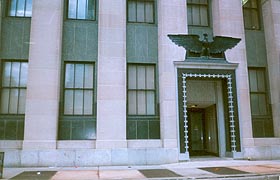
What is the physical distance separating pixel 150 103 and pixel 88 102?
359 centimetres

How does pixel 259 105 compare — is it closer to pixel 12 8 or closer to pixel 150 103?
pixel 150 103

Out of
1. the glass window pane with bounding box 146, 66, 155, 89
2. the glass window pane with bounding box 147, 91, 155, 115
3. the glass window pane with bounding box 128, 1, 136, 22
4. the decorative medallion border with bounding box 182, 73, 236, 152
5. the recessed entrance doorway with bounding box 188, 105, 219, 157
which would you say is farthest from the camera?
the recessed entrance doorway with bounding box 188, 105, 219, 157

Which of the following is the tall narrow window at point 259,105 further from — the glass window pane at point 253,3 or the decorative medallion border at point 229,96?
the glass window pane at point 253,3

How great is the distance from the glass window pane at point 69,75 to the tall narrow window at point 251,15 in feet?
38.6

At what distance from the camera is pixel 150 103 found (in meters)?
16.2

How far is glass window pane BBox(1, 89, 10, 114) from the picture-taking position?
1509 centimetres

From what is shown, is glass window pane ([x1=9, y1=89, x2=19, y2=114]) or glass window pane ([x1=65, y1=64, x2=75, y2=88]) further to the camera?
glass window pane ([x1=65, y1=64, x2=75, y2=88])

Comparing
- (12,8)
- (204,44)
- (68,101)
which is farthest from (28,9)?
(204,44)

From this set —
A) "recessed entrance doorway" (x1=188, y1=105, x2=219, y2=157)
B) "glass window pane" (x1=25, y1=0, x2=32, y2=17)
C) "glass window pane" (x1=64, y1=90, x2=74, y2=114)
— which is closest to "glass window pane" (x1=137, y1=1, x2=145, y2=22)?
"glass window pane" (x1=64, y1=90, x2=74, y2=114)

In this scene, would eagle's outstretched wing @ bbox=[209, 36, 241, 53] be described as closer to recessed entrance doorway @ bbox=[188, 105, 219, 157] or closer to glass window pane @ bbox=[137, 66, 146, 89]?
glass window pane @ bbox=[137, 66, 146, 89]

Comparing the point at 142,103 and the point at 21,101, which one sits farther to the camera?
the point at 142,103

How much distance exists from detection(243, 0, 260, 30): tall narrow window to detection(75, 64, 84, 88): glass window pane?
11.2 meters

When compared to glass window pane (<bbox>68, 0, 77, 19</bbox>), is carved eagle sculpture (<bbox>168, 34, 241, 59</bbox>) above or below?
below

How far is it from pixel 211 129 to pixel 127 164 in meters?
7.02
